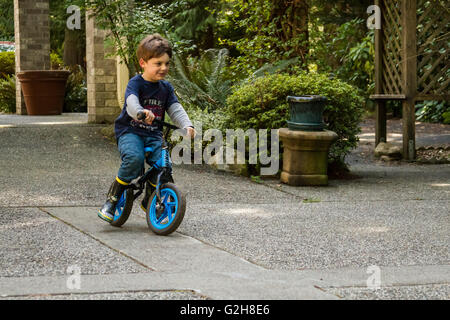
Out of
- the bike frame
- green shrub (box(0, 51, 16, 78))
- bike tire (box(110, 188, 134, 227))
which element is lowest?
bike tire (box(110, 188, 134, 227))

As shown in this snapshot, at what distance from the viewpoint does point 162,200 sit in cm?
559

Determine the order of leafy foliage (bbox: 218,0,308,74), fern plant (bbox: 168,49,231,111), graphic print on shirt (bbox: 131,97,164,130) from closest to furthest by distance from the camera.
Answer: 1. graphic print on shirt (bbox: 131,97,164,130)
2. fern plant (bbox: 168,49,231,111)
3. leafy foliage (bbox: 218,0,308,74)

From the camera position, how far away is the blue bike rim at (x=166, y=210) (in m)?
5.51

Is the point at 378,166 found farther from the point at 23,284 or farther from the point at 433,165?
the point at 23,284

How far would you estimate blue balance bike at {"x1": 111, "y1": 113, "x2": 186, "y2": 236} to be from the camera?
215 inches

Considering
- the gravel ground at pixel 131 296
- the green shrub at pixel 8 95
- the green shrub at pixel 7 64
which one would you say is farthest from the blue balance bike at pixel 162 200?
the green shrub at pixel 7 64

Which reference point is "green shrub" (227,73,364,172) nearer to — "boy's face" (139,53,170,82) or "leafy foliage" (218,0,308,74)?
"leafy foliage" (218,0,308,74)

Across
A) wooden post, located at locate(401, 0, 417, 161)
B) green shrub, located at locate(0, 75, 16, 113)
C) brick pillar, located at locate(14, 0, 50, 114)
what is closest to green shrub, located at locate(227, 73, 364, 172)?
wooden post, located at locate(401, 0, 417, 161)

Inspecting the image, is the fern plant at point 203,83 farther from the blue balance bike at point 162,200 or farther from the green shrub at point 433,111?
the green shrub at point 433,111

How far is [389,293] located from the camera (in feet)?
13.4

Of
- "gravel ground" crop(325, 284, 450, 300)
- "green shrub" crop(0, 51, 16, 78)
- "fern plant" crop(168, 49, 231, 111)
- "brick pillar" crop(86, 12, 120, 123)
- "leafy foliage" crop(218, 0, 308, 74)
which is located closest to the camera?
"gravel ground" crop(325, 284, 450, 300)

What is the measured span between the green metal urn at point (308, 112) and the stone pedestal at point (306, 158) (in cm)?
9

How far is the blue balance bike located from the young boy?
74mm

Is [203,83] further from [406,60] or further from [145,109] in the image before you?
[145,109]
